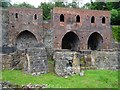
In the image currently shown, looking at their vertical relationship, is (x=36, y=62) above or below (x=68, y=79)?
above

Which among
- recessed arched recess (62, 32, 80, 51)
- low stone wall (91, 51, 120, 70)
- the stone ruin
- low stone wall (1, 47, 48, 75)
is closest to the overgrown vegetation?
the stone ruin

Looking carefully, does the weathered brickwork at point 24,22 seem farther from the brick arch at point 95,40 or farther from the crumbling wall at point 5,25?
the brick arch at point 95,40

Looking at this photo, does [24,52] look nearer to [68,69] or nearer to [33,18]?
[68,69]

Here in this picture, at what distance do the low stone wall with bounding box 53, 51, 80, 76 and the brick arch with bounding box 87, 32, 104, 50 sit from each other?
10153mm

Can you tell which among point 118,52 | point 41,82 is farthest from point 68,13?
point 41,82

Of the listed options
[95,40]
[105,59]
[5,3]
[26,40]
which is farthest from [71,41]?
[5,3]

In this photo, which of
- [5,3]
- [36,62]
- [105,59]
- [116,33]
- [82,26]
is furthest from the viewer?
[5,3]

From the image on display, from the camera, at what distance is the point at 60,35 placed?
38812 millimetres

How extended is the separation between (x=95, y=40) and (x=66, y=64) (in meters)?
12.7

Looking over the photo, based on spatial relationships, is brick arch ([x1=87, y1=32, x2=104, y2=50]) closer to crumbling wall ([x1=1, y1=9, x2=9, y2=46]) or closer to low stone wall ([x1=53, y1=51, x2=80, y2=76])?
crumbling wall ([x1=1, y1=9, x2=9, y2=46])

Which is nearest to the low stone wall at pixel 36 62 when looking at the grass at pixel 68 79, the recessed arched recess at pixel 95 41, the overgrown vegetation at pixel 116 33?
the grass at pixel 68 79

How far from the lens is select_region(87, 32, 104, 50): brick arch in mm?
41263

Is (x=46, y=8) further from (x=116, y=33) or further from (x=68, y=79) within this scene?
(x=68, y=79)

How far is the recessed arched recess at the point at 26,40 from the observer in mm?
38594
